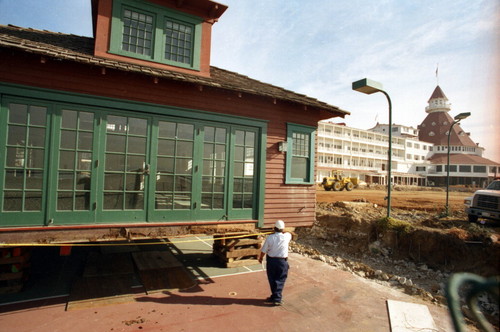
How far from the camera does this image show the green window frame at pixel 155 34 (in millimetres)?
6695

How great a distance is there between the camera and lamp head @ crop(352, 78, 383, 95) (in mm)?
8961

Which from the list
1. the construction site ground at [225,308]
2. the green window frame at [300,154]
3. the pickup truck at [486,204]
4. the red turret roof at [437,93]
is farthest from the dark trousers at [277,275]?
the red turret roof at [437,93]

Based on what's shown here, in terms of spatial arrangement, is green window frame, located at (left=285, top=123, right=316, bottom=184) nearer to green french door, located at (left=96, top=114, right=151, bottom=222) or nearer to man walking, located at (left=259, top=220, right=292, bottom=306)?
man walking, located at (left=259, top=220, right=292, bottom=306)

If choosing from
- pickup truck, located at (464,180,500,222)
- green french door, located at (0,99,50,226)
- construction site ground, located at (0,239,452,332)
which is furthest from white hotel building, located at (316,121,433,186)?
green french door, located at (0,99,50,226)

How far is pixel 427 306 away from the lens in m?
6.54

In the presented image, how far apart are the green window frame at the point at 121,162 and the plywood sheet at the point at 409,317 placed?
12.6 ft

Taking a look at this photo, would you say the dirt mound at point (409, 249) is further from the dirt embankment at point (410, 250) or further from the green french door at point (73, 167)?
the green french door at point (73, 167)

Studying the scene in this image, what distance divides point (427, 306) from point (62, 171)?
8527 mm

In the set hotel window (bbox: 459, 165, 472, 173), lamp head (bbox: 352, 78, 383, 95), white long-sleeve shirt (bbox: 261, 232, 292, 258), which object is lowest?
white long-sleeve shirt (bbox: 261, 232, 292, 258)

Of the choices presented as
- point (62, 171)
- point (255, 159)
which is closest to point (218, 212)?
point (255, 159)

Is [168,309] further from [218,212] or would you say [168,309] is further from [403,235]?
[403,235]

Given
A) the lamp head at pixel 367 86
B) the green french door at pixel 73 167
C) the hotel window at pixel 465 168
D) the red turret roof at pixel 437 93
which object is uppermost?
the red turret roof at pixel 437 93

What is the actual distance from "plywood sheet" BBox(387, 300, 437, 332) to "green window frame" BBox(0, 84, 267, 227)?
385 centimetres

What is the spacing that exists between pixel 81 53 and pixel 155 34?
1784mm
